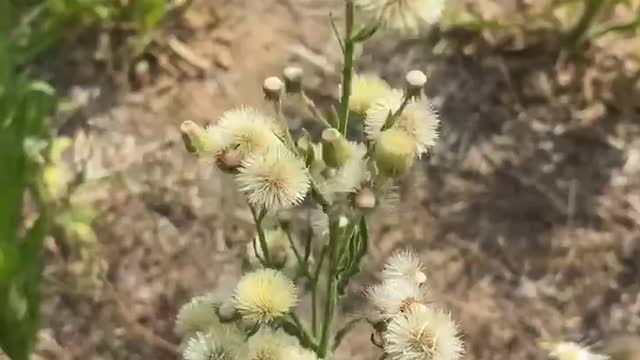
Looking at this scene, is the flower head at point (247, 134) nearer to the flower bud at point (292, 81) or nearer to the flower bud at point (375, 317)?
the flower bud at point (292, 81)

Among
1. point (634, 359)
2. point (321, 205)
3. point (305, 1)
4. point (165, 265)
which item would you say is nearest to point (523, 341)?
point (634, 359)

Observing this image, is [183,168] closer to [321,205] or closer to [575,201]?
[575,201]

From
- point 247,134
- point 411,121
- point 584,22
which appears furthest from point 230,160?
point 584,22

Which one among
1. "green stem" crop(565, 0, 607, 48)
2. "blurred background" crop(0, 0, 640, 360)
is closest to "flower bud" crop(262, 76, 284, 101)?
"blurred background" crop(0, 0, 640, 360)

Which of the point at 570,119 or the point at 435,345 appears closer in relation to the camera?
the point at 435,345

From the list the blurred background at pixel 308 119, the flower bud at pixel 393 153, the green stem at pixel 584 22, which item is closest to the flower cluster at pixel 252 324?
the flower bud at pixel 393 153

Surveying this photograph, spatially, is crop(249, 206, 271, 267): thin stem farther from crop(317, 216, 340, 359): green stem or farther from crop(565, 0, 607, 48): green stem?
crop(565, 0, 607, 48): green stem
